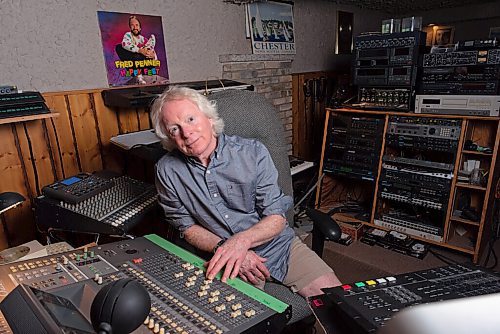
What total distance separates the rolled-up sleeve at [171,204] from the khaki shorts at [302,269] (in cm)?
A: 45

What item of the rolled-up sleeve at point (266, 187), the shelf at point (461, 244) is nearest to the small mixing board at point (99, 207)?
the rolled-up sleeve at point (266, 187)

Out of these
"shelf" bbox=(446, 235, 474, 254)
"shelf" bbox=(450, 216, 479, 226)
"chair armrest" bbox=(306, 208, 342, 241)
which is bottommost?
"shelf" bbox=(446, 235, 474, 254)

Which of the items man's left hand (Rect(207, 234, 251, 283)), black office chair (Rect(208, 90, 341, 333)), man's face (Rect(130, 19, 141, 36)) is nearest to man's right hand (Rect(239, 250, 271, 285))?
man's left hand (Rect(207, 234, 251, 283))

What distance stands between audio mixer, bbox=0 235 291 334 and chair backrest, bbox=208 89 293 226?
0.61 meters

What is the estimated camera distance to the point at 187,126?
52.1 inches

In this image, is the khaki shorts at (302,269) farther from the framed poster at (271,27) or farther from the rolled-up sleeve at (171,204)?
the framed poster at (271,27)

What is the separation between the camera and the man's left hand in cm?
97

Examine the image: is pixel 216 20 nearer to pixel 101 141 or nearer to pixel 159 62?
pixel 159 62

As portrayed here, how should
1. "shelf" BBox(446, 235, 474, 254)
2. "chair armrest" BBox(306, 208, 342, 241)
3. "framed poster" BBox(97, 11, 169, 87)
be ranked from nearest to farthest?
"chair armrest" BBox(306, 208, 342, 241), "framed poster" BBox(97, 11, 169, 87), "shelf" BBox(446, 235, 474, 254)

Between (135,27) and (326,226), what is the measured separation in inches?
64.6

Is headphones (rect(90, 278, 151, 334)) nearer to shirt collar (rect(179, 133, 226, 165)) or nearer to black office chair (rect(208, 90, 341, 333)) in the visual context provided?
shirt collar (rect(179, 133, 226, 165))

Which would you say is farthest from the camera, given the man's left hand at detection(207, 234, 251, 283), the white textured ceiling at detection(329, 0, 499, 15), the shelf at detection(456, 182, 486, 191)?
the white textured ceiling at detection(329, 0, 499, 15)

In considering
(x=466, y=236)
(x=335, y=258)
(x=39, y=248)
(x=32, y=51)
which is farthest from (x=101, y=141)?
(x=466, y=236)

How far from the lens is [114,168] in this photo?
7.27 feet
